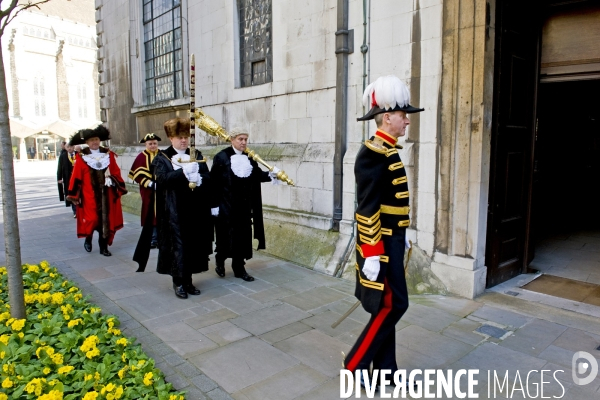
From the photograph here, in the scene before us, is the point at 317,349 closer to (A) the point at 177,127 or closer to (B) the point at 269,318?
(B) the point at 269,318

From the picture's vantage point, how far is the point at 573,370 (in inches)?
137

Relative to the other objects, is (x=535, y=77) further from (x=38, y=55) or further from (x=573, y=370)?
(x=38, y=55)

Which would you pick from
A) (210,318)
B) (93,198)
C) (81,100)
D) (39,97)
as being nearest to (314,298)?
(210,318)

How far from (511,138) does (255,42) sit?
5016 millimetres

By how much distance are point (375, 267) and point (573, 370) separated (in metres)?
1.93

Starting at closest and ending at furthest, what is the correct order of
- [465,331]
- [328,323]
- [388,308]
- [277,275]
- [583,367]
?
[388,308]
[583,367]
[465,331]
[328,323]
[277,275]

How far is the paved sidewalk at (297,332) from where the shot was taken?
3363 millimetres

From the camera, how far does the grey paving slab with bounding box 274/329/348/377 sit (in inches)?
139

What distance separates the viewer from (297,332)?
13.8 ft

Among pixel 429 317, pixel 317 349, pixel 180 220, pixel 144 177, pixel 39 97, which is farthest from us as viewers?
pixel 39 97

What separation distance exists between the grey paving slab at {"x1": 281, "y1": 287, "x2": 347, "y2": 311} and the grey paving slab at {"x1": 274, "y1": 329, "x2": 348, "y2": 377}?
28.1 inches

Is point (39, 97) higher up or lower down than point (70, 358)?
higher up

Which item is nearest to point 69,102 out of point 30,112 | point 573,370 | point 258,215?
point 30,112

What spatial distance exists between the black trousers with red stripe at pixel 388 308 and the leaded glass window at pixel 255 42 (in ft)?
18.9
